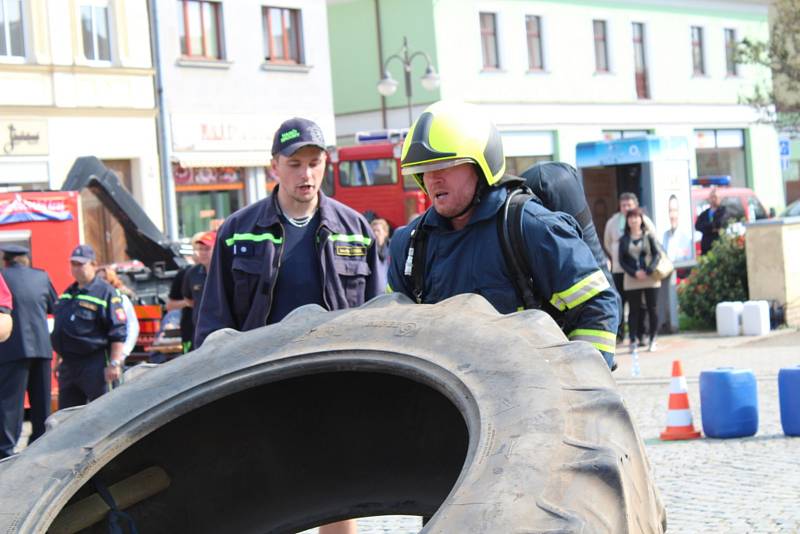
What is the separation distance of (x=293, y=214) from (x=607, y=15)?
37.9 meters

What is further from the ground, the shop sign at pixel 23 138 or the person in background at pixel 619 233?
the shop sign at pixel 23 138

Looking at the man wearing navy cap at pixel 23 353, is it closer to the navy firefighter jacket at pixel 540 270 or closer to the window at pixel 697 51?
the navy firefighter jacket at pixel 540 270

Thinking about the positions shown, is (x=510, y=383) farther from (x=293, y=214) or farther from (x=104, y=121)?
(x=104, y=121)

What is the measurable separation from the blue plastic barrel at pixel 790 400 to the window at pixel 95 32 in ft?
72.8

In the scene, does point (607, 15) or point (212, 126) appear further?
point (607, 15)

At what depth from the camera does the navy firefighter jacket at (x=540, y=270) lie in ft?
14.1

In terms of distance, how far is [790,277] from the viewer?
18.6 meters

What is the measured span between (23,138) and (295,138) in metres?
23.2

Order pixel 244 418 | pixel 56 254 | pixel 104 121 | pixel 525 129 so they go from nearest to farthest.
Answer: pixel 244 418
pixel 56 254
pixel 104 121
pixel 525 129

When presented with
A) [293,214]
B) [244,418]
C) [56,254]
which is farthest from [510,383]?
[56,254]

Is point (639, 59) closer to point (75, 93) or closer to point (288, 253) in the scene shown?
point (75, 93)

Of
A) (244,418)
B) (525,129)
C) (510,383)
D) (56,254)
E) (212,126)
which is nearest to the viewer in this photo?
(510,383)

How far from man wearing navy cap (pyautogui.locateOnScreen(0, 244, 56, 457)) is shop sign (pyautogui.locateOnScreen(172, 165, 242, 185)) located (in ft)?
66.0

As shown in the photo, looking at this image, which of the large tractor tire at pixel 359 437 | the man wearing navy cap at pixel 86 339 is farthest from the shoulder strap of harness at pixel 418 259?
the man wearing navy cap at pixel 86 339
